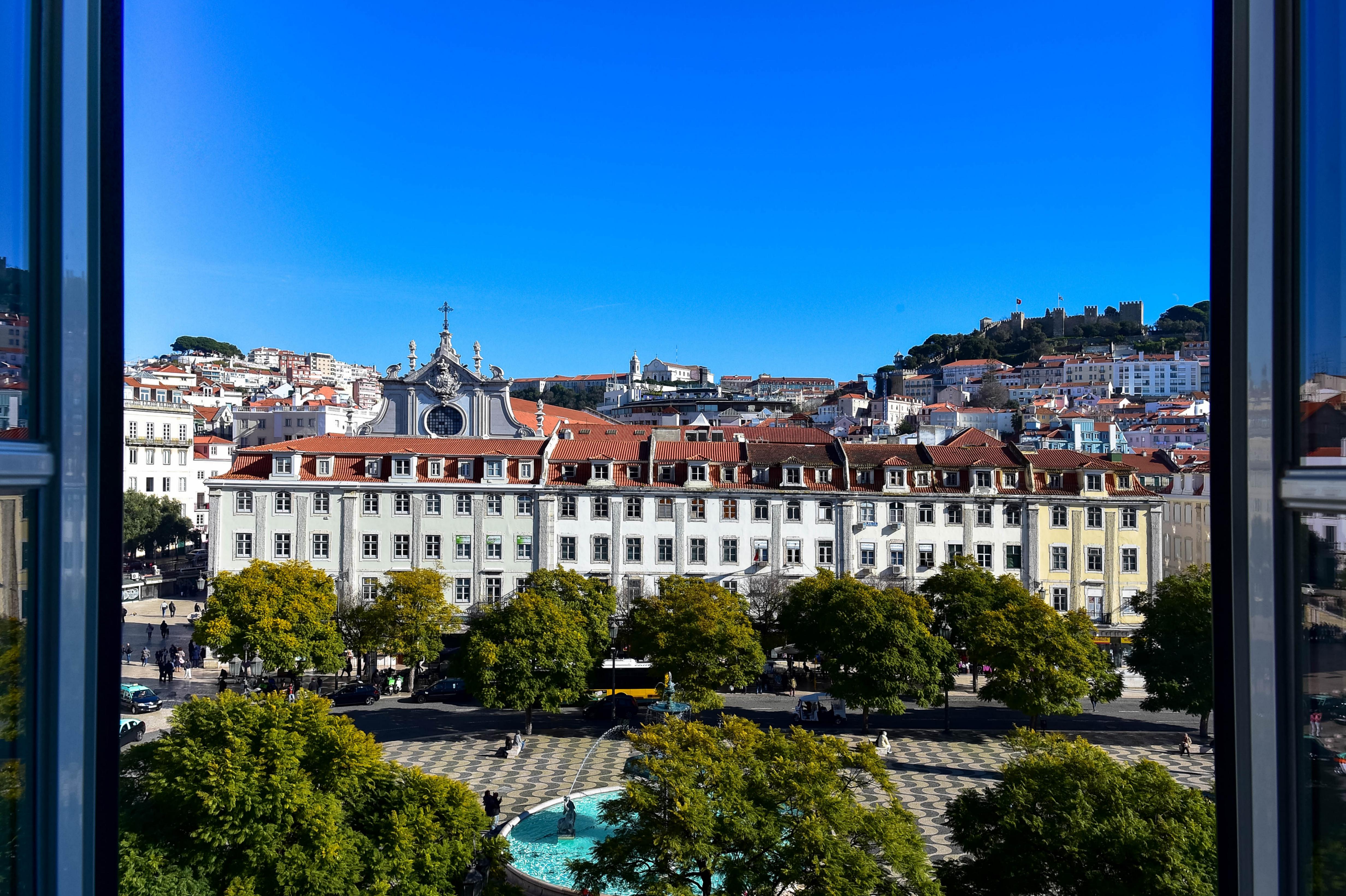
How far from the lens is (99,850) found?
249 cm

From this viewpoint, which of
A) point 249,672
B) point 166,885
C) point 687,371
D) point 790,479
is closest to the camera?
point 166,885

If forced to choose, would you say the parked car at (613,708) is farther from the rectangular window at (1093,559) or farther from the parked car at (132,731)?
the rectangular window at (1093,559)

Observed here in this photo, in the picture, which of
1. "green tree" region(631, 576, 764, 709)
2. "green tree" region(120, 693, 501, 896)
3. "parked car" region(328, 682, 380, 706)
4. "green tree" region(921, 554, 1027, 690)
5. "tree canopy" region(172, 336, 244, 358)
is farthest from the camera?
"tree canopy" region(172, 336, 244, 358)

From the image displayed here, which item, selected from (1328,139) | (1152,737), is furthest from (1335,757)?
(1152,737)

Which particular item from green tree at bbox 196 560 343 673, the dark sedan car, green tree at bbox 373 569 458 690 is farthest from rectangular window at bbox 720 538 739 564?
green tree at bbox 196 560 343 673

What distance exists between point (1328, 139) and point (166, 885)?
10.3m

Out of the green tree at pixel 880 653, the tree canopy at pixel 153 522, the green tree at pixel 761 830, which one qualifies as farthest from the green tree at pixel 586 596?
the tree canopy at pixel 153 522

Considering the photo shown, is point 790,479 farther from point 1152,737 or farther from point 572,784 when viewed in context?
point 572,784

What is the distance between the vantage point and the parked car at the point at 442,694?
→ 82.7 ft

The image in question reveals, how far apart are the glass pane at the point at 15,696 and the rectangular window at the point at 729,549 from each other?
29481 mm

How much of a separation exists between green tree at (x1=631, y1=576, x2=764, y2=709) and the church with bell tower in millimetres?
13916

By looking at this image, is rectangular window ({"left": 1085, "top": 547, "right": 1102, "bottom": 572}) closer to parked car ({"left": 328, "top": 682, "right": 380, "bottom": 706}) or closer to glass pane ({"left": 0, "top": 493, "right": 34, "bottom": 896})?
parked car ({"left": 328, "top": 682, "right": 380, "bottom": 706})

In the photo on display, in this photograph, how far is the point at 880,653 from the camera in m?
20.9

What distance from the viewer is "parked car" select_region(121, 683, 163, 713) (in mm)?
21750
